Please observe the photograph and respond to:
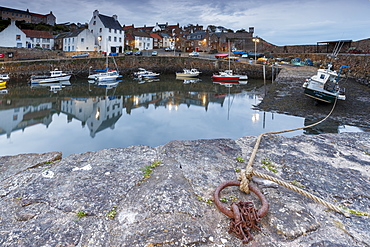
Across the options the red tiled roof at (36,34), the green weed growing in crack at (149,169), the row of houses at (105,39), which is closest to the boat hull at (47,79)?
the row of houses at (105,39)

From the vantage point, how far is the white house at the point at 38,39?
48.0 meters

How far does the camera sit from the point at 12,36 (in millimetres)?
44438

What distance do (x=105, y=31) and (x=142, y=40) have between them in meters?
15.0

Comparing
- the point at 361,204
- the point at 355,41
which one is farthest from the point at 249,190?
the point at 355,41

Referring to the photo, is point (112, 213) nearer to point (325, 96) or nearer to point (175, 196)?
point (175, 196)

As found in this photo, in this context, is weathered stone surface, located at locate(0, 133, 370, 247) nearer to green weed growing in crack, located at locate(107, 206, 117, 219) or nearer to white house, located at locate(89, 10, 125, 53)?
green weed growing in crack, located at locate(107, 206, 117, 219)

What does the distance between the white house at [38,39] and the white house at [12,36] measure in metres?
1.98

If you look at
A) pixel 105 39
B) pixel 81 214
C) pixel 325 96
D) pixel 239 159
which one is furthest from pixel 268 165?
pixel 105 39

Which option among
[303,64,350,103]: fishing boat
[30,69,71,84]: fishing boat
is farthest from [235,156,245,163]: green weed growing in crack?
[30,69,71,84]: fishing boat

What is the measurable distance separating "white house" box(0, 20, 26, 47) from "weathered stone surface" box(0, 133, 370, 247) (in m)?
51.8

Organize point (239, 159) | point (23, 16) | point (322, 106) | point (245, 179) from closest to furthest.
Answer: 1. point (245, 179)
2. point (239, 159)
3. point (322, 106)
4. point (23, 16)

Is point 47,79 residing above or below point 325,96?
above

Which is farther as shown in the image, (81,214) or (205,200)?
(205,200)

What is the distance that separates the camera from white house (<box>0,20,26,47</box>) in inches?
1715
